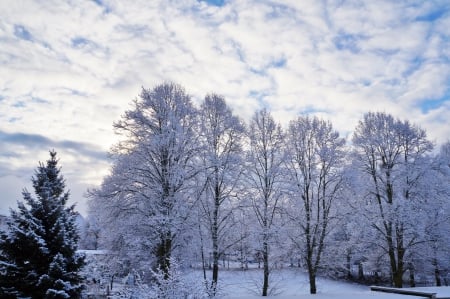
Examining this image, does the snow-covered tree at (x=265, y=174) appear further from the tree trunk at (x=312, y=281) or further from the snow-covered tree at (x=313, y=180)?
the tree trunk at (x=312, y=281)

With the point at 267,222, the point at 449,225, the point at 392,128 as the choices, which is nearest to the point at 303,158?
the point at 267,222

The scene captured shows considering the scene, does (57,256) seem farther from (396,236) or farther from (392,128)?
(392,128)

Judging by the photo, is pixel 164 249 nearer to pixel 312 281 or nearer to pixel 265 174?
pixel 265 174

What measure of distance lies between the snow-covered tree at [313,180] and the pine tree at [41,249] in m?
13.2

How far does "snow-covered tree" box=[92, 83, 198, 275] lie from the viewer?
15.8 m

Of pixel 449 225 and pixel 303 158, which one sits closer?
pixel 303 158

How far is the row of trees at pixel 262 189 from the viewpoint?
1625 cm

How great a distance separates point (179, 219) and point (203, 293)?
512 centimetres

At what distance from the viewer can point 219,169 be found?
18.4 meters

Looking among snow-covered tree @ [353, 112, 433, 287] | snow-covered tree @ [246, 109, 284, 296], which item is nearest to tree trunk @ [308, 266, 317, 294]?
snow-covered tree @ [246, 109, 284, 296]

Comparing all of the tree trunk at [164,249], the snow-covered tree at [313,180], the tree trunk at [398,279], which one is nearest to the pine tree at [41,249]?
the tree trunk at [164,249]

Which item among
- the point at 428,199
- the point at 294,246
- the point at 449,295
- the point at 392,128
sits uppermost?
the point at 392,128

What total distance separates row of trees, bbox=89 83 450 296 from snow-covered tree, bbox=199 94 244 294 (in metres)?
0.06

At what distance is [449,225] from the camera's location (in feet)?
74.8
